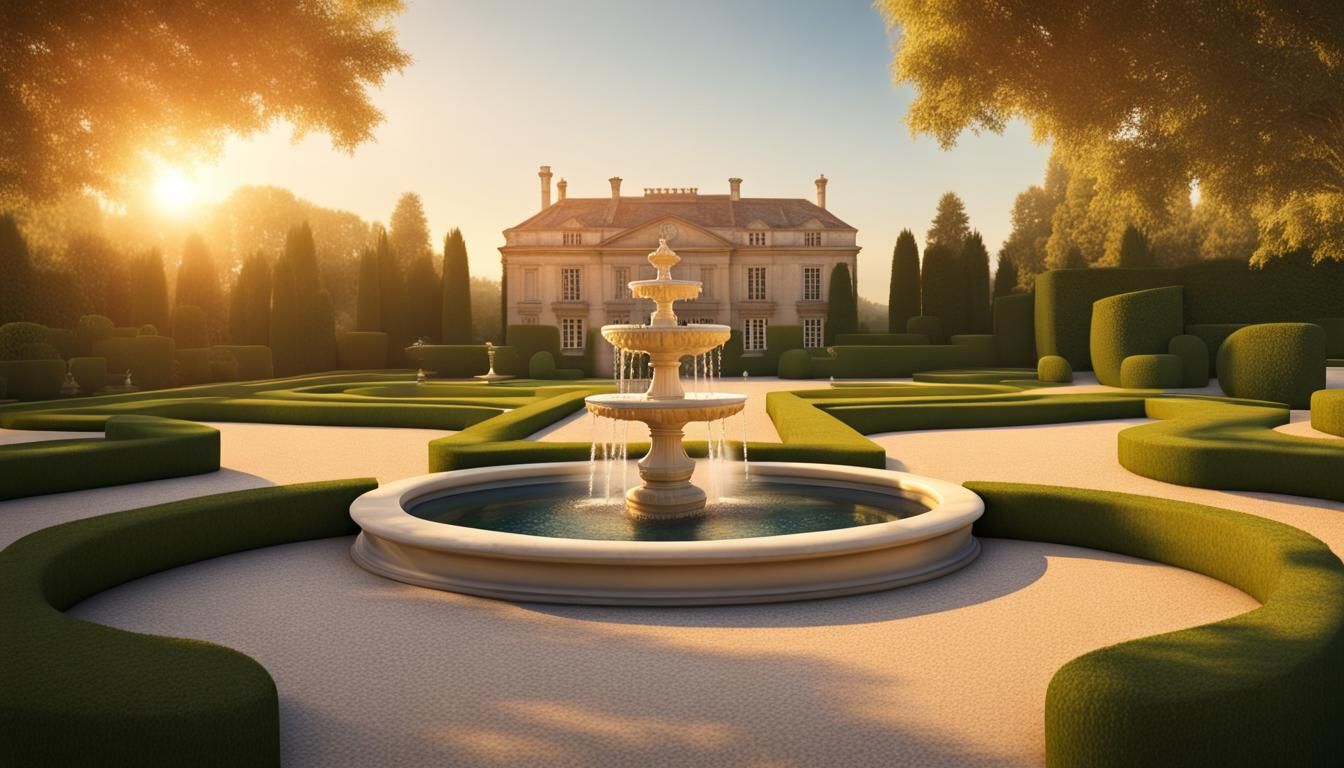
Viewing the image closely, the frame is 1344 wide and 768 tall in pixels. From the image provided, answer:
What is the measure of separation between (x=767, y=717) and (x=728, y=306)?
47.2 metres

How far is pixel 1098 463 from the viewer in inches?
476

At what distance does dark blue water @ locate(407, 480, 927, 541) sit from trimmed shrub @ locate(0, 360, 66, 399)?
78.1 ft

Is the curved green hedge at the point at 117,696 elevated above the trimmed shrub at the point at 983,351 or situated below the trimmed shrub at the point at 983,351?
below

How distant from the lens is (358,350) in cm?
4244

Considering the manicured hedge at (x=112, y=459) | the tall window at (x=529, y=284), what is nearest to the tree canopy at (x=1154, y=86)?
the manicured hedge at (x=112, y=459)

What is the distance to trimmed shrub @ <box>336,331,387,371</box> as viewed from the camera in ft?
139

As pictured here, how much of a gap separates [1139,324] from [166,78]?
24331 millimetres

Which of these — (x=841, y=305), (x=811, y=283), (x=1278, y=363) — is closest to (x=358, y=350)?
(x=841, y=305)

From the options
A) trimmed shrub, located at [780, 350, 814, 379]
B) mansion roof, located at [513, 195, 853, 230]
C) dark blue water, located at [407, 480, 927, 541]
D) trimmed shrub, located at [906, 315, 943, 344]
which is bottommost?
dark blue water, located at [407, 480, 927, 541]

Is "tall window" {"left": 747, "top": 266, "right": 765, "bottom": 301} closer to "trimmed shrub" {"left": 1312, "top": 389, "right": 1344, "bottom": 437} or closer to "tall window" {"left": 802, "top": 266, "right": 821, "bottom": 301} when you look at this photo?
"tall window" {"left": 802, "top": 266, "right": 821, "bottom": 301}

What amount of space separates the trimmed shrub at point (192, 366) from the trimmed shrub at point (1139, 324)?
32.4m

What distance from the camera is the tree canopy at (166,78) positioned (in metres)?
13.4

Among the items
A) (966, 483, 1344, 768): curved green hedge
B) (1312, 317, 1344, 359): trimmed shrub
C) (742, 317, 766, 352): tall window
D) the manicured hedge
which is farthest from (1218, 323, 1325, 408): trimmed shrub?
(742, 317, 766, 352): tall window

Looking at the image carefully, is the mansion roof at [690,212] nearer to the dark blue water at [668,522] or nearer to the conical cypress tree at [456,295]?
the conical cypress tree at [456,295]
